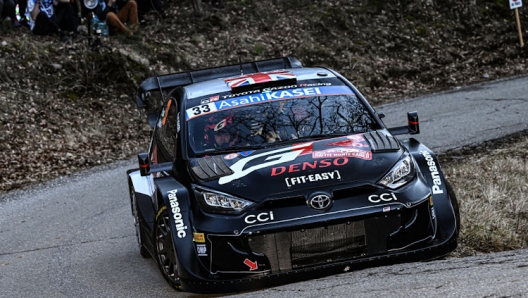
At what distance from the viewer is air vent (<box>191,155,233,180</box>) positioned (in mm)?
6562

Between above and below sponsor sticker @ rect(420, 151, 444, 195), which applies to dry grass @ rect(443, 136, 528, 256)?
below

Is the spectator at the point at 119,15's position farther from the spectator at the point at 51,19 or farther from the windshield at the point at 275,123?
the windshield at the point at 275,123

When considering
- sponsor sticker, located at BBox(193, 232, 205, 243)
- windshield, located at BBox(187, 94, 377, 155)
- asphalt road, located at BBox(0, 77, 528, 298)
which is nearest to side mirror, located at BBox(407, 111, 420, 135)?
windshield, located at BBox(187, 94, 377, 155)

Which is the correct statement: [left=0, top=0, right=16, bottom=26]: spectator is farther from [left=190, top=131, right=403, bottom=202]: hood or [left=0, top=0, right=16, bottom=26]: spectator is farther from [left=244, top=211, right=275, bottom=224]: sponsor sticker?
[left=244, top=211, right=275, bottom=224]: sponsor sticker

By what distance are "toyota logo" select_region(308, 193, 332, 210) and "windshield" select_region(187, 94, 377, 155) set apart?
3.26 feet

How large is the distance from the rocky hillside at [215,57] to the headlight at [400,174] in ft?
23.7

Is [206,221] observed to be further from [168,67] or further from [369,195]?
[168,67]

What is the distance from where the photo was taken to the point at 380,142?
22.6 ft

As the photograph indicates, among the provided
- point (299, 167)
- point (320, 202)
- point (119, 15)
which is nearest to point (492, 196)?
point (299, 167)

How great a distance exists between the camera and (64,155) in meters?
13.9

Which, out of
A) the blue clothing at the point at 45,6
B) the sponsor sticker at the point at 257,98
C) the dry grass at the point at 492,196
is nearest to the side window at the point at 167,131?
the sponsor sticker at the point at 257,98

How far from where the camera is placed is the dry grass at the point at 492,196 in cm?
749

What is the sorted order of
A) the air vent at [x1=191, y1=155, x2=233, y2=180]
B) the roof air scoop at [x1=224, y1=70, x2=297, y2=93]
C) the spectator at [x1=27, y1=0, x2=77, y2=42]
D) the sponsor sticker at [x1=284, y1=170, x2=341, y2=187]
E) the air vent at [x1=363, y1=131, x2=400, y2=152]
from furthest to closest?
1. the spectator at [x1=27, y1=0, x2=77, y2=42]
2. the roof air scoop at [x1=224, y1=70, x2=297, y2=93]
3. the air vent at [x1=363, y1=131, x2=400, y2=152]
4. the air vent at [x1=191, y1=155, x2=233, y2=180]
5. the sponsor sticker at [x1=284, y1=170, x2=341, y2=187]

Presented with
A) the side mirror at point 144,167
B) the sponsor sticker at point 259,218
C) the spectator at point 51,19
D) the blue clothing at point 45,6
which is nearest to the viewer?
the sponsor sticker at point 259,218
